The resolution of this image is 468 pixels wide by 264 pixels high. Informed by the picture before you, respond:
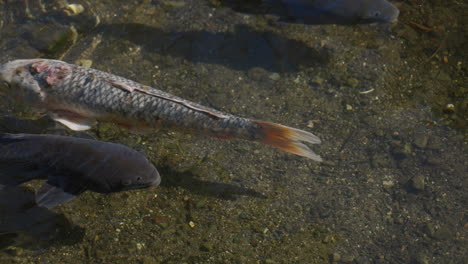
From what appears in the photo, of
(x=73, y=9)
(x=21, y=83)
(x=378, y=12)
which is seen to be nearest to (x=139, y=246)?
(x=21, y=83)

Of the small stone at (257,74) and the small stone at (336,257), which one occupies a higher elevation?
the small stone at (257,74)

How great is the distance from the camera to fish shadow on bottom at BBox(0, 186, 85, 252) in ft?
13.9

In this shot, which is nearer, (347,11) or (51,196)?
(51,196)

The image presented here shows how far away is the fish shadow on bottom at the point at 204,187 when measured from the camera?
4859mm

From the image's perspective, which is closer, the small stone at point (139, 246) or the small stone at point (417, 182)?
the small stone at point (139, 246)

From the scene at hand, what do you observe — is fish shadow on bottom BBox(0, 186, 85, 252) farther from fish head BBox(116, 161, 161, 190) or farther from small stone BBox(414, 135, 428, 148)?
small stone BBox(414, 135, 428, 148)

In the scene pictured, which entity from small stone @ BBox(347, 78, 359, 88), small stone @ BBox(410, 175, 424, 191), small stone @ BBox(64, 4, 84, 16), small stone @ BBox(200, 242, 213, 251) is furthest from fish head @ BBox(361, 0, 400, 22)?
small stone @ BBox(64, 4, 84, 16)

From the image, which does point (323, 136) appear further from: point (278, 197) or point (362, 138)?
point (278, 197)

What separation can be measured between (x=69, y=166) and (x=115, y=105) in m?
0.83

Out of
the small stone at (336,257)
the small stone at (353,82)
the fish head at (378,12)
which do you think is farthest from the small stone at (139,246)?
the fish head at (378,12)

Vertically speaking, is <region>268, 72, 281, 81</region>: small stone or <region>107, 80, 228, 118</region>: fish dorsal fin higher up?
<region>107, 80, 228, 118</region>: fish dorsal fin

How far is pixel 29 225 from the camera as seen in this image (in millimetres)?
4336

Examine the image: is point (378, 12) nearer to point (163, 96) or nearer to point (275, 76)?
point (275, 76)

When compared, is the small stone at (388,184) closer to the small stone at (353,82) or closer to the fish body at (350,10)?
the small stone at (353,82)
